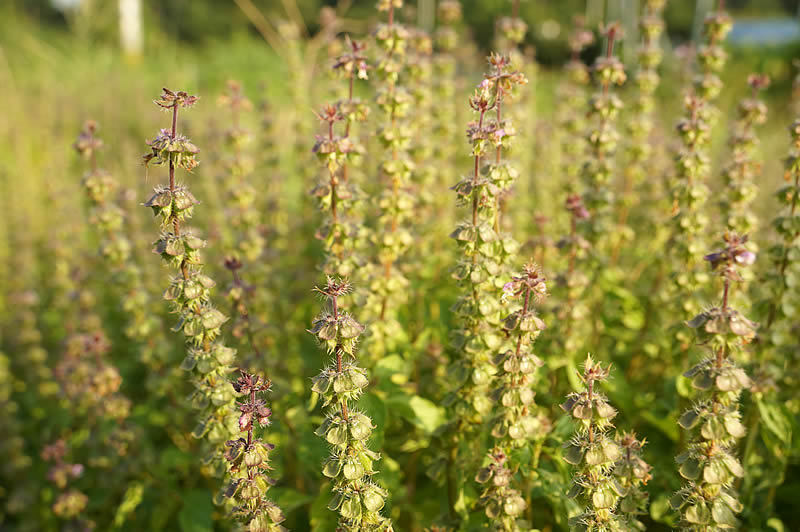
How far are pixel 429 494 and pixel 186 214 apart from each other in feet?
8.76

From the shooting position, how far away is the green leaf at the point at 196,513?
388 cm

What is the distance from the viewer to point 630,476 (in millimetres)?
2752

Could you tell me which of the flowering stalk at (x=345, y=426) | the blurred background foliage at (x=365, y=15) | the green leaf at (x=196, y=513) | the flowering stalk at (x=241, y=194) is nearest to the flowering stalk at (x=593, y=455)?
the flowering stalk at (x=345, y=426)

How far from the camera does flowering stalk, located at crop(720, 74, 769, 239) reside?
3.99 m

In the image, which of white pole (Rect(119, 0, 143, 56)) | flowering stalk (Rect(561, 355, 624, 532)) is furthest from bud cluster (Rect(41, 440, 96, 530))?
white pole (Rect(119, 0, 143, 56))

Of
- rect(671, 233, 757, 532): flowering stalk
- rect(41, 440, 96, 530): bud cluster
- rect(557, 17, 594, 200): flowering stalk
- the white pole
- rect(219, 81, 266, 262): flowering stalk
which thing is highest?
the white pole

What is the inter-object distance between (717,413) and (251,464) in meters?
1.98

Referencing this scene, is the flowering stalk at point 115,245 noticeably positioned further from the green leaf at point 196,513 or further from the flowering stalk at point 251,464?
the flowering stalk at point 251,464

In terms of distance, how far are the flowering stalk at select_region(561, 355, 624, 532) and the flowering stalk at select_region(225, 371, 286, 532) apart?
1.30 meters

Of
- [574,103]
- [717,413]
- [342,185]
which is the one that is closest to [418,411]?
[342,185]

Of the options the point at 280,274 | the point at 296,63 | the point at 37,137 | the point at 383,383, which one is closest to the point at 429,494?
the point at 383,383

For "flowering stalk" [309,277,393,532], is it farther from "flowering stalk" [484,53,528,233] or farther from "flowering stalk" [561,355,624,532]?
"flowering stalk" [484,53,528,233]

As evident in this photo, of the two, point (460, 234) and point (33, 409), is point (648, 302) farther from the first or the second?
point (33, 409)

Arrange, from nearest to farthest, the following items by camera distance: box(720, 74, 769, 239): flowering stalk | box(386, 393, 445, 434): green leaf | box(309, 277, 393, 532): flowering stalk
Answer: box(309, 277, 393, 532): flowering stalk, box(386, 393, 445, 434): green leaf, box(720, 74, 769, 239): flowering stalk
